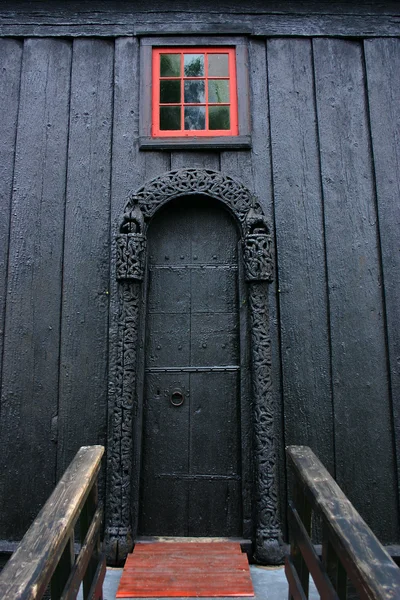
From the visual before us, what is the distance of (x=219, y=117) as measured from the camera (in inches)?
135

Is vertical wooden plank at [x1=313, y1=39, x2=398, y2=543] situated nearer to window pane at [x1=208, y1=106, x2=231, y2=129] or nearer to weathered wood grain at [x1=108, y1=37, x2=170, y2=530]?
window pane at [x1=208, y1=106, x2=231, y2=129]

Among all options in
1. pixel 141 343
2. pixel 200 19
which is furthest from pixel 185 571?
pixel 200 19

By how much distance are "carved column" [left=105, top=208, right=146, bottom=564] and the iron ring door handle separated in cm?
31

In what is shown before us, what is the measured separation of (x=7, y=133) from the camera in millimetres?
3381

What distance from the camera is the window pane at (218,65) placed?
3482mm

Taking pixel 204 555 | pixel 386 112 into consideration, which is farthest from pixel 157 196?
pixel 204 555

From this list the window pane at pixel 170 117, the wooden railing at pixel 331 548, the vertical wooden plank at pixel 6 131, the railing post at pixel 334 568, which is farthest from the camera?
the window pane at pixel 170 117

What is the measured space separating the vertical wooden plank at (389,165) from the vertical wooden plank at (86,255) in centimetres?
212

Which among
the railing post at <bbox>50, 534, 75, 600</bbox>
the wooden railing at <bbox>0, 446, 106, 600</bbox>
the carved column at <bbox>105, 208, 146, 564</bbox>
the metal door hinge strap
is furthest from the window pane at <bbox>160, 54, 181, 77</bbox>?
the railing post at <bbox>50, 534, 75, 600</bbox>

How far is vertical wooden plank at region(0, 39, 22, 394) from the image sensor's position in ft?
10.6

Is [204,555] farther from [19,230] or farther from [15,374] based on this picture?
[19,230]

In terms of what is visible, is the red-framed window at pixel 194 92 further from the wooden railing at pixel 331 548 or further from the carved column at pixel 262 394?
the wooden railing at pixel 331 548

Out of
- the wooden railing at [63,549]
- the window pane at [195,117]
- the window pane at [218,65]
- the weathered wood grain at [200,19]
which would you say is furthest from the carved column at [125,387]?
the weathered wood grain at [200,19]

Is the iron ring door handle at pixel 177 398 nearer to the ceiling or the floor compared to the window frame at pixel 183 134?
nearer to the floor
